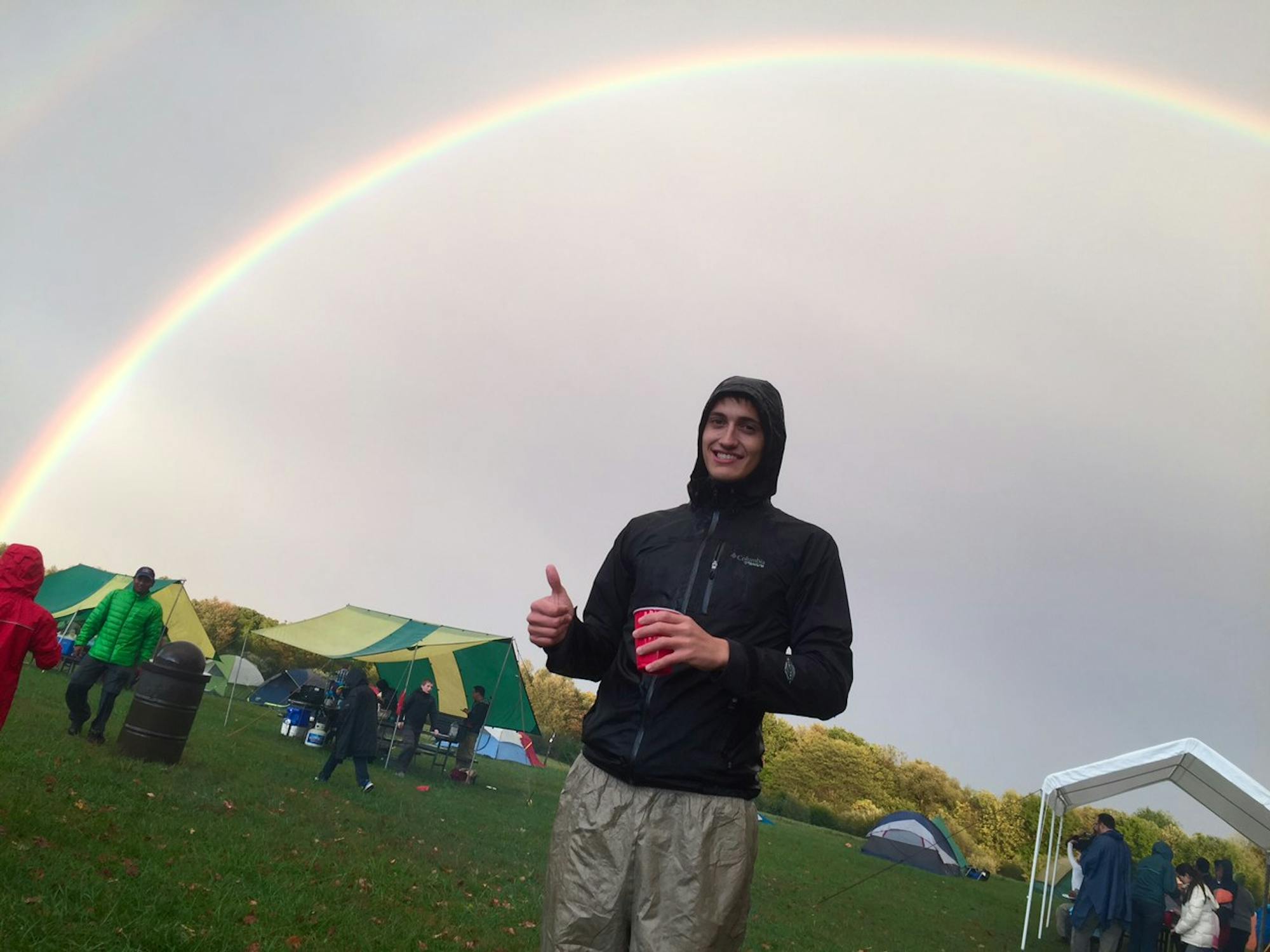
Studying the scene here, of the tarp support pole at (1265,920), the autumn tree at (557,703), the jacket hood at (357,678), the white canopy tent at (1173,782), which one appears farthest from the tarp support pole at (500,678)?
the autumn tree at (557,703)

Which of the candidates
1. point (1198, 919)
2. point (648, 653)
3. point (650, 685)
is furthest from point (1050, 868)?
point (648, 653)

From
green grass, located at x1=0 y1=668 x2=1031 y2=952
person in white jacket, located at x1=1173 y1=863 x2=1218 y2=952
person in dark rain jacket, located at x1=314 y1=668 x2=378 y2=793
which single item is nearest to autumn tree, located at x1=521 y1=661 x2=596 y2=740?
green grass, located at x1=0 y1=668 x2=1031 y2=952

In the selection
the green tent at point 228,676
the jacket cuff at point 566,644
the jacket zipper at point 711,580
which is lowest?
the green tent at point 228,676

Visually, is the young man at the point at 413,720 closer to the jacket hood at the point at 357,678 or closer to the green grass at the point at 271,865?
the green grass at the point at 271,865

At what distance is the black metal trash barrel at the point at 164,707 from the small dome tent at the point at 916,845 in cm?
2294

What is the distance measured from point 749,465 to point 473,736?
16031mm

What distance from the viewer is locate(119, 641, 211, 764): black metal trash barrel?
9.11m

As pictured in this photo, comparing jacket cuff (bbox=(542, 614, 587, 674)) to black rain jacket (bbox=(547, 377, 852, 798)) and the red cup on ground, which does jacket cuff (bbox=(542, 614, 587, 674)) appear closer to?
black rain jacket (bbox=(547, 377, 852, 798))

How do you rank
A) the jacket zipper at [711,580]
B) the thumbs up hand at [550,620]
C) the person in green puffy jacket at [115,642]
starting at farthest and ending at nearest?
the person in green puffy jacket at [115,642], the thumbs up hand at [550,620], the jacket zipper at [711,580]

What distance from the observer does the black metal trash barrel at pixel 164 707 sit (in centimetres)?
911

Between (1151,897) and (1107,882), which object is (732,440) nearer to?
(1107,882)

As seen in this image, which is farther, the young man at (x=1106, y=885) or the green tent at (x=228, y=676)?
the green tent at (x=228, y=676)

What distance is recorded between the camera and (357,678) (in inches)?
507

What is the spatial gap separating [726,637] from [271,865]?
18.3ft
